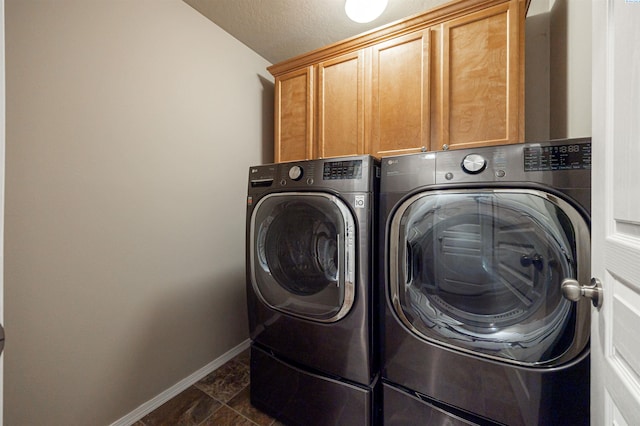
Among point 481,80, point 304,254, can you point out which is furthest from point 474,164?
point 304,254

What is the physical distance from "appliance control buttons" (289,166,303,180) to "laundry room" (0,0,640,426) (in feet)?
0.05

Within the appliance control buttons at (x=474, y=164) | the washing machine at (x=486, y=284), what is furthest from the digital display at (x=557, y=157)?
the appliance control buttons at (x=474, y=164)

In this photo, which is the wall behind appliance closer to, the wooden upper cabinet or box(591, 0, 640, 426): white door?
the wooden upper cabinet

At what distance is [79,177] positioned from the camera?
1093mm

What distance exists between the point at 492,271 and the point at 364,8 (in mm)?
1431

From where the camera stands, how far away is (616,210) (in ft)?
1.65

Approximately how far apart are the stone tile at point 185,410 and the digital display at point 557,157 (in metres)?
1.90

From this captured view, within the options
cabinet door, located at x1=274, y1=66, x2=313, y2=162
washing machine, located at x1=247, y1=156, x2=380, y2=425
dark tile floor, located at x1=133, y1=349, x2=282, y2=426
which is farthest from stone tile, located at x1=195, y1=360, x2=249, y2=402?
cabinet door, located at x1=274, y1=66, x2=313, y2=162

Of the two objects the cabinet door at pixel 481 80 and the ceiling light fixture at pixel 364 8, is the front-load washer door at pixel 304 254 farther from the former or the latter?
the ceiling light fixture at pixel 364 8

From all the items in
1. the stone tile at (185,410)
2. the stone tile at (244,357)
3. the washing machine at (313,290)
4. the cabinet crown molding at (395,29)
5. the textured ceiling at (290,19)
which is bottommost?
the stone tile at (185,410)

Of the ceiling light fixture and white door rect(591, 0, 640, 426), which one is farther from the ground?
the ceiling light fixture

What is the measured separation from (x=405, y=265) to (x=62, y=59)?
1.73 meters

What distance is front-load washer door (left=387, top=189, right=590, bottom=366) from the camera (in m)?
0.74

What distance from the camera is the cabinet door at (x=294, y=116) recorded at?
1696 millimetres
